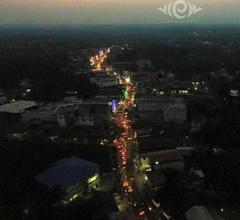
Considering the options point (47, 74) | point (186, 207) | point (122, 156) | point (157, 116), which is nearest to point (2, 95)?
point (47, 74)

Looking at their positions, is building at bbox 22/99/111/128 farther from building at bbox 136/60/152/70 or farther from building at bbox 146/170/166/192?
building at bbox 136/60/152/70

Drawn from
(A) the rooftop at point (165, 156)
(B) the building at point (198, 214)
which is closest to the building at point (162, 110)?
(A) the rooftop at point (165, 156)

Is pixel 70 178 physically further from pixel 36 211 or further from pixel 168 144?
pixel 168 144

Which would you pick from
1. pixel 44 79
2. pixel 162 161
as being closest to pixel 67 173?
pixel 162 161

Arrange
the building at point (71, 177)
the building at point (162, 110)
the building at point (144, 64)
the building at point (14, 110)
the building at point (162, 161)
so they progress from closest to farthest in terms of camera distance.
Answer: the building at point (71, 177), the building at point (162, 161), the building at point (162, 110), the building at point (14, 110), the building at point (144, 64)

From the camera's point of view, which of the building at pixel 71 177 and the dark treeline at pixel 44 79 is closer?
the building at pixel 71 177

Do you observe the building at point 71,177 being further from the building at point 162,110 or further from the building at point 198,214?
the building at point 162,110

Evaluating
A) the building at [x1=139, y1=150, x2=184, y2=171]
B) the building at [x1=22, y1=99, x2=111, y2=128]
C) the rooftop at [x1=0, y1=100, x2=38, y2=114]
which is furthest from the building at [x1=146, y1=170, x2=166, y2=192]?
the rooftop at [x1=0, y1=100, x2=38, y2=114]
